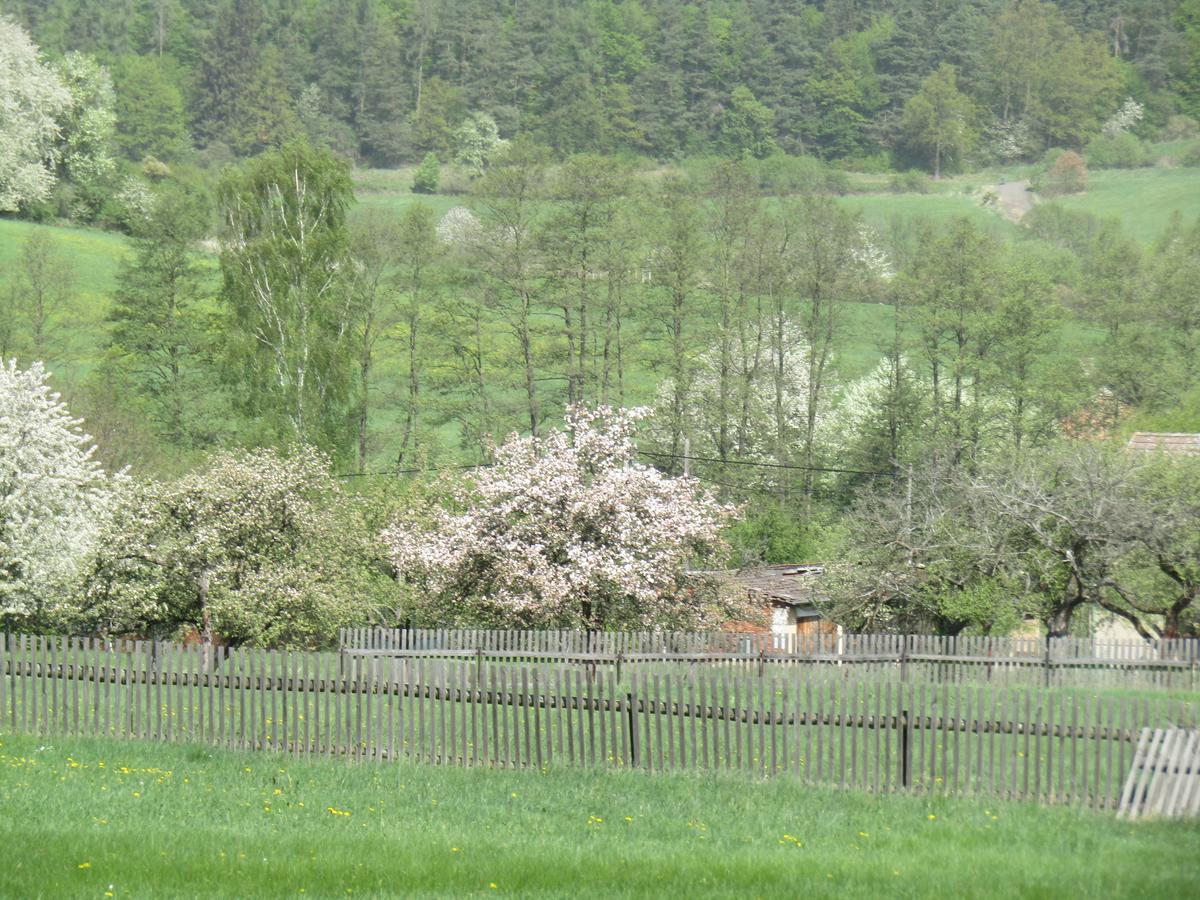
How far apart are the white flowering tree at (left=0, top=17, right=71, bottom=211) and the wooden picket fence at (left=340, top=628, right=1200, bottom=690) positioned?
67.3 metres

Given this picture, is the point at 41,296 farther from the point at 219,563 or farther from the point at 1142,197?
the point at 1142,197

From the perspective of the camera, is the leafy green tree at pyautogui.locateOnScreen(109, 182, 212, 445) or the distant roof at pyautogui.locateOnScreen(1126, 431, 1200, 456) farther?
the leafy green tree at pyautogui.locateOnScreen(109, 182, 212, 445)

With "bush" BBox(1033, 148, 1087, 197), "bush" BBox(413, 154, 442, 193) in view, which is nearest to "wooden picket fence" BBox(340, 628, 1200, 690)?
"bush" BBox(413, 154, 442, 193)

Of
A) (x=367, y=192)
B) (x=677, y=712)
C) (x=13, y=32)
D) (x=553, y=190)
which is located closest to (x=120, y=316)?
(x=553, y=190)

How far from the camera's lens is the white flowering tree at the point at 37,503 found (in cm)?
2934

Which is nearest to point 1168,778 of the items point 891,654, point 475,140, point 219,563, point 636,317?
point 891,654

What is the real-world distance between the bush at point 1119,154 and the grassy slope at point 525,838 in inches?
6066

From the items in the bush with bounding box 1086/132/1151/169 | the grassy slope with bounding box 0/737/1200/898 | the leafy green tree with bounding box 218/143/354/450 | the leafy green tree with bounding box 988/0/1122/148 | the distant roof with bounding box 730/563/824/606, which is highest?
the leafy green tree with bounding box 988/0/1122/148

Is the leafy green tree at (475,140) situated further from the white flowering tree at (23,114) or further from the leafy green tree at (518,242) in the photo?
the leafy green tree at (518,242)

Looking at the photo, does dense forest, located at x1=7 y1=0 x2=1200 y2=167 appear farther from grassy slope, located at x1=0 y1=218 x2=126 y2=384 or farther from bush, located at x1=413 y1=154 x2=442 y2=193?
grassy slope, located at x1=0 y1=218 x2=126 y2=384

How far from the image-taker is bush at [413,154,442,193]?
15038 cm

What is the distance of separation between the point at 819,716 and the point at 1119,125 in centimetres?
17040

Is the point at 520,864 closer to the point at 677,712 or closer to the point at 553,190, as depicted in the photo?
the point at 677,712

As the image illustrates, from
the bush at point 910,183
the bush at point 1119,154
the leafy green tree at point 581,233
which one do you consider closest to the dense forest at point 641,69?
the bush at point 910,183
